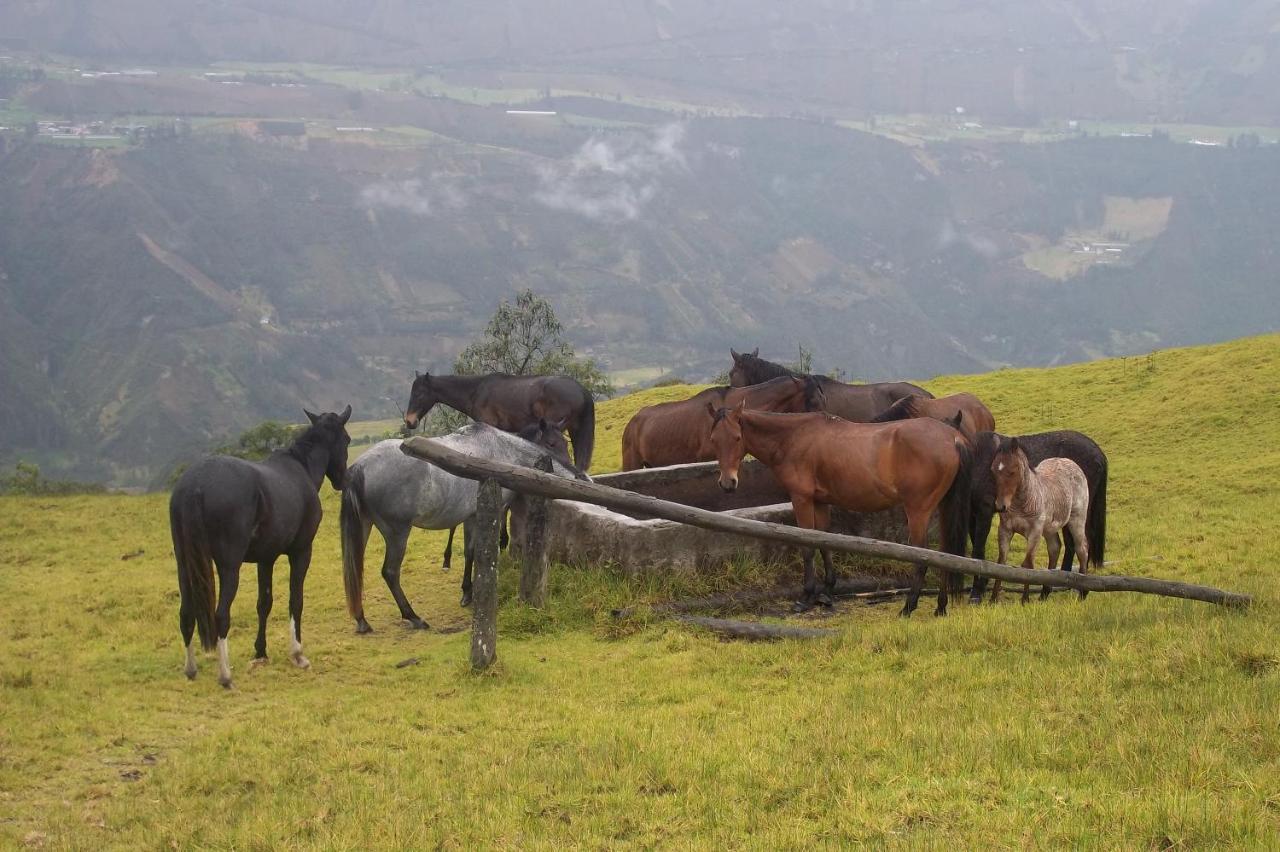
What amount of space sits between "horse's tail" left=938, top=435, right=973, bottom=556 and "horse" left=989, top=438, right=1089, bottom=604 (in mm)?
304

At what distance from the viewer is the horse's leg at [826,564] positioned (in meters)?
13.2

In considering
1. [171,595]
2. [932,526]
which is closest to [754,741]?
[932,526]

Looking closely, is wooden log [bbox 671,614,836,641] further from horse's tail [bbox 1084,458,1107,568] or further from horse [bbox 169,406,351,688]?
horse's tail [bbox 1084,458,1107,568]

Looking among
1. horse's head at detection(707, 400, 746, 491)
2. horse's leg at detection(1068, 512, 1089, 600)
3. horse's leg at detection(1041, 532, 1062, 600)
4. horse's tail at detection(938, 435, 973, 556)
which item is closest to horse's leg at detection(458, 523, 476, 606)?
horse's head at detection(707, 400, 746, 491)

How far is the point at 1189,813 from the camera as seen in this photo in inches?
243

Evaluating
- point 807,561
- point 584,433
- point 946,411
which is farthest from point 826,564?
point 584,433

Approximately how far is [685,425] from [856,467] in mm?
5011

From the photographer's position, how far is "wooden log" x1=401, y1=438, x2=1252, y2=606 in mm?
10711

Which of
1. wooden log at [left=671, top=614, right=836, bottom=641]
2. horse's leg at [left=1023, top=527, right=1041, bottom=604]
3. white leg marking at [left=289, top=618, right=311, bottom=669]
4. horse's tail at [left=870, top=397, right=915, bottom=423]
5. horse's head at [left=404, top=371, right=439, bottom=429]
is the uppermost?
horse's tail at [left=870, top=397, right=915, bottom=423]

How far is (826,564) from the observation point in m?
13.4

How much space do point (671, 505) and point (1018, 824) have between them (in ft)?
17.1

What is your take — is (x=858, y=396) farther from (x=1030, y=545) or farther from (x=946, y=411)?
(x=1030, y=545)

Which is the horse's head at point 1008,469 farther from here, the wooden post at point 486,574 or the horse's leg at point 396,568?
the horse's leg at point 396,568

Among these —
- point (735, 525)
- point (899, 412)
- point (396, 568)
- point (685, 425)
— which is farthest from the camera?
point (685, 425)
